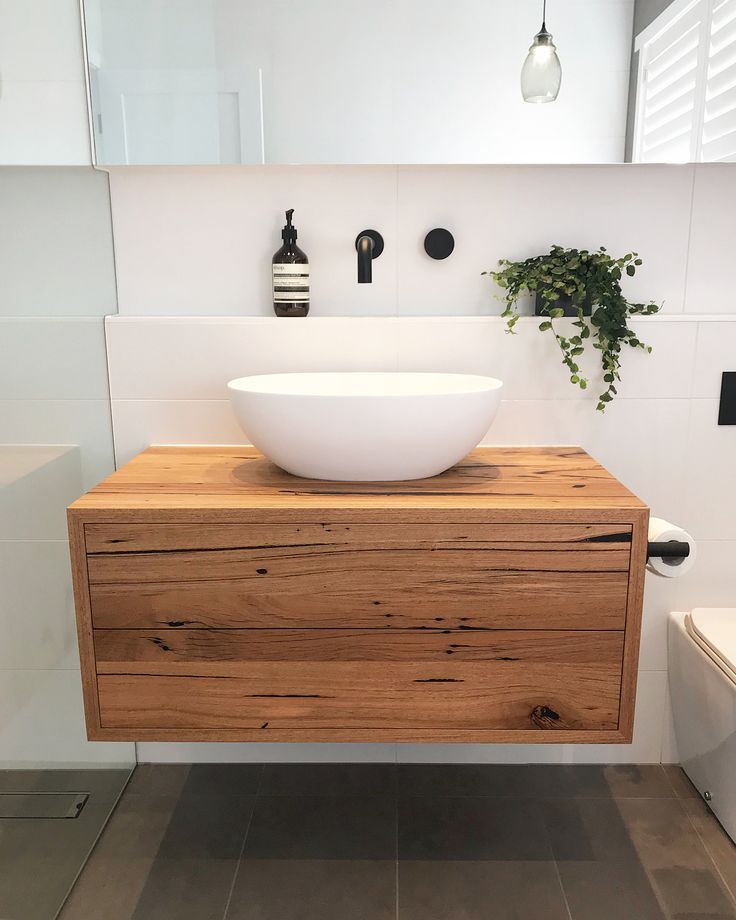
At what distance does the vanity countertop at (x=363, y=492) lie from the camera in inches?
52.4

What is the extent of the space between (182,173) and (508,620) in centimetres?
116

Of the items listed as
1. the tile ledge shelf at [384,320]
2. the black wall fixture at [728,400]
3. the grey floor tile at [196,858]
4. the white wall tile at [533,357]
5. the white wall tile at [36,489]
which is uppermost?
the tile ledge shelf at [384,320]

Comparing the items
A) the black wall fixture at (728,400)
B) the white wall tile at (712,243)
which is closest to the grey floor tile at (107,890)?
the black wall fixture at (728,400)

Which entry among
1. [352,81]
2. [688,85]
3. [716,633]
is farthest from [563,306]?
[716,633]

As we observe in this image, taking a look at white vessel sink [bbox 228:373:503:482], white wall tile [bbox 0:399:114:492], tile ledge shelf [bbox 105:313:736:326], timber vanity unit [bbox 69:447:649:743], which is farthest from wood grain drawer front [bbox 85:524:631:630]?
tile ledge shelf [bbox 105:313:736:326]

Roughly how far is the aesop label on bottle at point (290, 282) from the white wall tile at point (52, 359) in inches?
15.3

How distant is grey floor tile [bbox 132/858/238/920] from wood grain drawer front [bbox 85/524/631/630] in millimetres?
610

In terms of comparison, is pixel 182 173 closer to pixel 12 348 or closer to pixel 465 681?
pixel 12 348

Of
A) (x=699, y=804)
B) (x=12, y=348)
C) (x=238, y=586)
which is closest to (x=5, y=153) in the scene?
(x=12, y=348)

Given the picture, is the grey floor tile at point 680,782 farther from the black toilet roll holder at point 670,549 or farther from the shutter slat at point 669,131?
the shutter slat at point 669,131

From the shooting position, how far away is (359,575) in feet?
4.44

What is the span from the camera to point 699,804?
73.8 inches

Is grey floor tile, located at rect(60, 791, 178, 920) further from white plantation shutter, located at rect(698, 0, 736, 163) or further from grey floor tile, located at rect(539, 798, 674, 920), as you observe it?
white plantation shutter, located at rect(698, 0, 736, 163)

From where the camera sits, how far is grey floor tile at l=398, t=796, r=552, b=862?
173cm
